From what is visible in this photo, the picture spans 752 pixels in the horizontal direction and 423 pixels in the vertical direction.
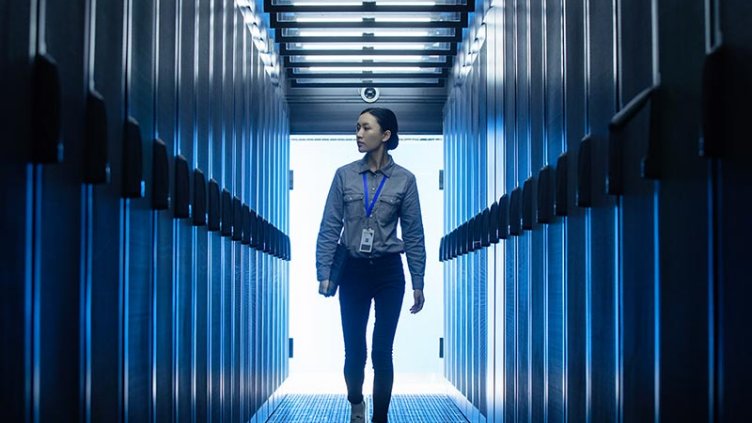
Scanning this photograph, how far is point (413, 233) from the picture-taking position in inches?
244

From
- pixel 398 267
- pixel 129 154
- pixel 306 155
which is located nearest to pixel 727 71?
pixel 129 154

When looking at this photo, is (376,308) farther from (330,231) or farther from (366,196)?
(366,196)

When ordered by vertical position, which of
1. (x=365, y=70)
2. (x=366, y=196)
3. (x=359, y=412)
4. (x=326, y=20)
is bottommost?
(x=359, y=412)

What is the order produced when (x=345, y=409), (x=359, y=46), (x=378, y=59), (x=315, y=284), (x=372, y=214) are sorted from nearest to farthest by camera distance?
(x=372, y=214) → (x=345, y=409) → (x=359, y=46) → (x=378, y=59) → (x=315, y=284)

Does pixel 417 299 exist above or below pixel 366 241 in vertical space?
below

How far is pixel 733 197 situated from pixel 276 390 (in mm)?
6989

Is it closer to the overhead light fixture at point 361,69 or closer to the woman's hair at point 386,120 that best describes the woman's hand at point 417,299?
the woman's hair at point 386,120

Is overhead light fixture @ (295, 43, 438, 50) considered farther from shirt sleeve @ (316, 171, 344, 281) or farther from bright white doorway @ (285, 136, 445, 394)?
shirt sleeve @ (316, 171, 344, 281)

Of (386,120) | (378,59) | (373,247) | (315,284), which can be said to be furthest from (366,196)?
(315,284)

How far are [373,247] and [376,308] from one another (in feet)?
1.07

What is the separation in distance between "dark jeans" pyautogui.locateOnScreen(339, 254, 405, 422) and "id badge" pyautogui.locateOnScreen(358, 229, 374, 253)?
2.5 inches

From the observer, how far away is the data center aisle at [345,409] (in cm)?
744

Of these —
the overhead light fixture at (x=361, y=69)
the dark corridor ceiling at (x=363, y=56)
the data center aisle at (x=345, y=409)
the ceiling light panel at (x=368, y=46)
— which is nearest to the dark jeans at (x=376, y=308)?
the data center aisle at (x=345, y=409)

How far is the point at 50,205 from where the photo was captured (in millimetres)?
2396
